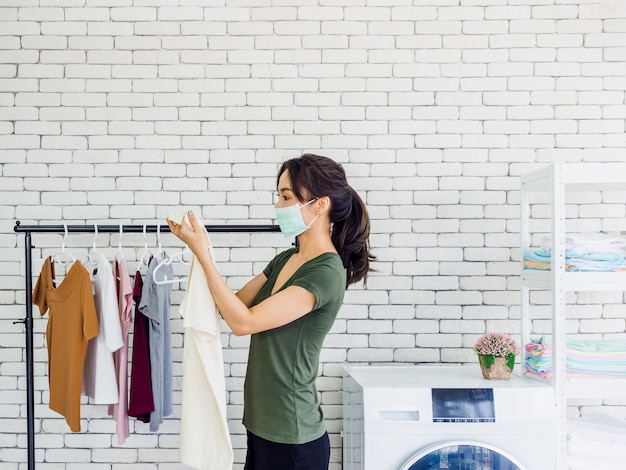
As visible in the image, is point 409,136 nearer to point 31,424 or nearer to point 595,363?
point 595,363

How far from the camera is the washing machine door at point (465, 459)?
1994 millimetres

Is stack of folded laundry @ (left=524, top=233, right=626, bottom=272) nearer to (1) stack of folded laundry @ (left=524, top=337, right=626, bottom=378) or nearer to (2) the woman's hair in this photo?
(1) stack of folded laundry @ (left=524, top=337, right=626, bottom=378)

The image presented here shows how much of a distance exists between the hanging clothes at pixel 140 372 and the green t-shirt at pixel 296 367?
2.21ft

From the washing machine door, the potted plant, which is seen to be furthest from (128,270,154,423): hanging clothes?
the potted plant

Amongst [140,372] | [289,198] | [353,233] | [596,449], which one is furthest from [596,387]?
[140,372]

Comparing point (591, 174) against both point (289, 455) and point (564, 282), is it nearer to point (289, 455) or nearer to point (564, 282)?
point (564, 282)

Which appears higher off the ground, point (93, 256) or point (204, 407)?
point (93, 256)

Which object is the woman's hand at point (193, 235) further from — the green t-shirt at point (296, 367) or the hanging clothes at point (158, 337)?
the hanging clothes at point (158, 337)

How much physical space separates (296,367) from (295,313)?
7.1 inches

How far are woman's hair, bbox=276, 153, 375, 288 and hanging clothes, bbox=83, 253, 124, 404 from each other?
0.93m

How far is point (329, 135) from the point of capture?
2596 millimetres

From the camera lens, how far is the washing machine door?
1.99 metres

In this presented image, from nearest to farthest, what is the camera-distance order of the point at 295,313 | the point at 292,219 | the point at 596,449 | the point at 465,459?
the point at 295,313
the point at 292,219
the point at 465,459
the point at 596,449

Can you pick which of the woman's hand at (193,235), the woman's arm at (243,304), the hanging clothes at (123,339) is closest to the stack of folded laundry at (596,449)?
the woman's arm at (243,304)
